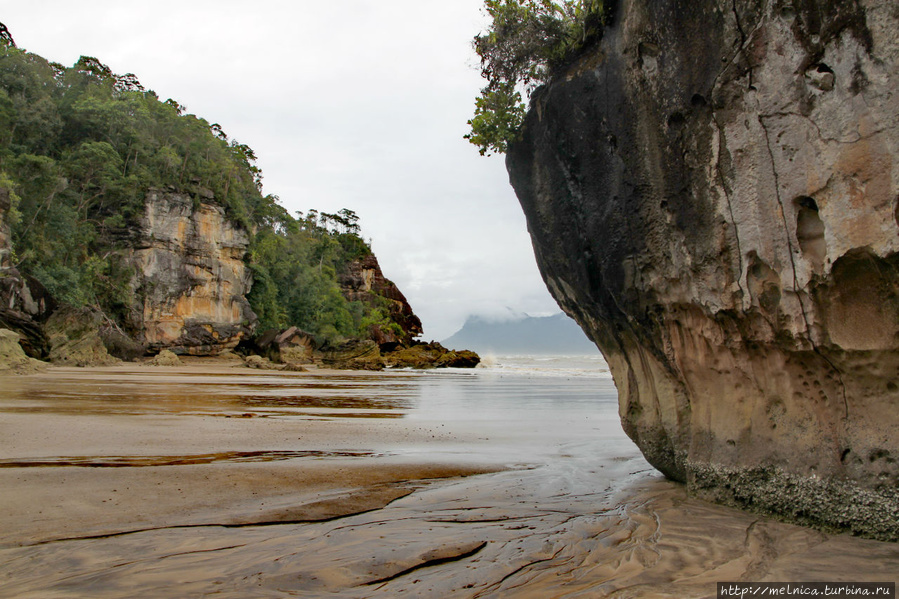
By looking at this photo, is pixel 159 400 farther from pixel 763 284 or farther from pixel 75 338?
pixel 75 338

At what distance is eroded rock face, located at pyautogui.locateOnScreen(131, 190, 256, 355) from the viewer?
1647 inches

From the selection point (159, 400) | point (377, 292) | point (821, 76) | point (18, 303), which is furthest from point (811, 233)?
point (377, 292)

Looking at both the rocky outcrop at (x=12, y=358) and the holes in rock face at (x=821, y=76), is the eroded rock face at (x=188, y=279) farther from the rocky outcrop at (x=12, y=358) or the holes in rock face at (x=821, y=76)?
the holes in rock face at (x=821, y=76)

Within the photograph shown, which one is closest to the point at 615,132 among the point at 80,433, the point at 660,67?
the point at 660,67

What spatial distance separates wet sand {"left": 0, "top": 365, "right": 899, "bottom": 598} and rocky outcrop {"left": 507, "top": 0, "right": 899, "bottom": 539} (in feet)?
1.79

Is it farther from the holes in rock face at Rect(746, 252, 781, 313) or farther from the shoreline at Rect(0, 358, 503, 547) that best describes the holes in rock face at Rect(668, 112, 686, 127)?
the shoreline at Rect(0, 358, 503, 547)

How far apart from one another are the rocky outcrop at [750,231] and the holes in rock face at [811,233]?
0.01m

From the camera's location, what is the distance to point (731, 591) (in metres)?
3.23

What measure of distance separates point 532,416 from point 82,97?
4942 centimetres

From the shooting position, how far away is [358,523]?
4.51 metres

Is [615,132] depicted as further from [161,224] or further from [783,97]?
[161,224]

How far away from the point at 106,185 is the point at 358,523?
4596 cm

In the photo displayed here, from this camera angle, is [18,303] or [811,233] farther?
[18,303]

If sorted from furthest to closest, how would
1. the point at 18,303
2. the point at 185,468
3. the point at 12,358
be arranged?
the point at 18,303 < the point at 12,358 < the point at 185,468
